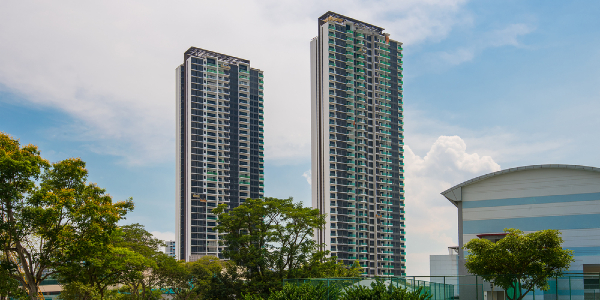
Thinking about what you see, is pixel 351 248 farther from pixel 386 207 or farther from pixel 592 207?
pixel 592 207

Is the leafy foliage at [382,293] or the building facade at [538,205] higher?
the building facade at [538,205]

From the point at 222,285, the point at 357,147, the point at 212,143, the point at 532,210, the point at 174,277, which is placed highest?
the point at 212,143

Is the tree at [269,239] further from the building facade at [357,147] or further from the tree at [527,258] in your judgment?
the building facade at [357,147]

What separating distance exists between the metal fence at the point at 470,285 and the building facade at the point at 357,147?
62228mm

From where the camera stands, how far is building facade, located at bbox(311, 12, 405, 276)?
303ft

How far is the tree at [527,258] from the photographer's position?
26781 mm

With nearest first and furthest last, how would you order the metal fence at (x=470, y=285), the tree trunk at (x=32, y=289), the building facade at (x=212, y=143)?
the metal fence at (x=470, y=285) → the tree trunk at (x=32, y=289) → the building facade at (x=212, y=143)

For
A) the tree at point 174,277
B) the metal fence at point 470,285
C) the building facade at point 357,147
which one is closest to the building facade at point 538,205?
the metal fence at point 470,285

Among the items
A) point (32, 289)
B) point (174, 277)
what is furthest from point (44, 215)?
point (174, 277)

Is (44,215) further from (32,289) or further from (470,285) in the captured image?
(470,285)

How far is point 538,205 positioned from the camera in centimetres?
3681

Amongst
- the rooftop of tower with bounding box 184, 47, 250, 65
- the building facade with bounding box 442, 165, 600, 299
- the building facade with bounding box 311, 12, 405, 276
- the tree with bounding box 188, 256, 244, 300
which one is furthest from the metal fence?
the rooftop of tower with bounding box 184, 47, 250, 65

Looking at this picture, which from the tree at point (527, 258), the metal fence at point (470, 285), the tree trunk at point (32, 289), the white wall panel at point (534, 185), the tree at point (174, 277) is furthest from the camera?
the tree at point (174, 277)

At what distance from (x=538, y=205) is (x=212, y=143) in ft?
241
